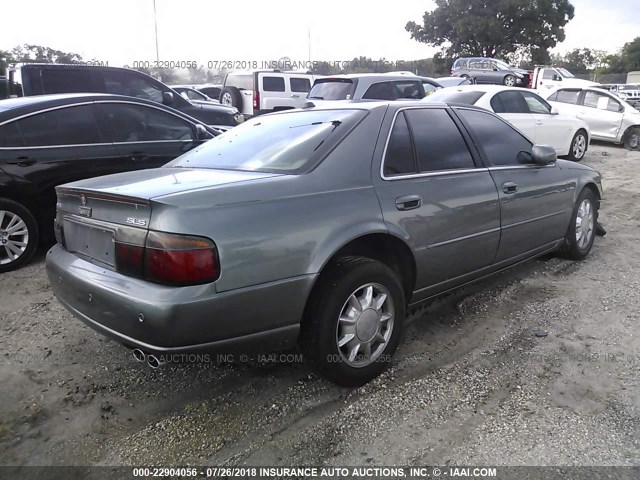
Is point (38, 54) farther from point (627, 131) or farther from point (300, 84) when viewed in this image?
point (627, 131)

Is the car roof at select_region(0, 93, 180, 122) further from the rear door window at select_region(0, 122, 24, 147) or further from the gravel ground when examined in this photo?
the gravel ground

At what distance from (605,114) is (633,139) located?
0.96 meters

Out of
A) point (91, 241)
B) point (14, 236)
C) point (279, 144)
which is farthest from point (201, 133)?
point (91, 241)

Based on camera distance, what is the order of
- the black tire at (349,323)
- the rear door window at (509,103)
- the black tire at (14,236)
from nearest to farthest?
the black tire at (349,323)
the black tire at (14,236)
the rear door window at (509,103)

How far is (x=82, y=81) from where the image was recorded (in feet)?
28.3

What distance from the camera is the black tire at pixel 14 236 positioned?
468 centimetres

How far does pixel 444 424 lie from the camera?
8.59ft

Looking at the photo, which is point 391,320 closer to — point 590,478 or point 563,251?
point 590,478

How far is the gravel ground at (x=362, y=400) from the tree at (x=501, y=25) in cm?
4745

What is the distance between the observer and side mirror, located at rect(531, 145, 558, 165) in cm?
417

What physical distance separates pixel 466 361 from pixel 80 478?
2.20 metres

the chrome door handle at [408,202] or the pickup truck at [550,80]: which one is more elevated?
the pickup truck at [550,80]

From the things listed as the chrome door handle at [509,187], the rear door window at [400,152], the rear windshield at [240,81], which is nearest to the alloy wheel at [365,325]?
the rear door window at [400,152]

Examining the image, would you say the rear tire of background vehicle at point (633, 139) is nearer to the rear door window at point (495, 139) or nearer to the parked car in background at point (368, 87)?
the parked car in background at point (368, 87)
